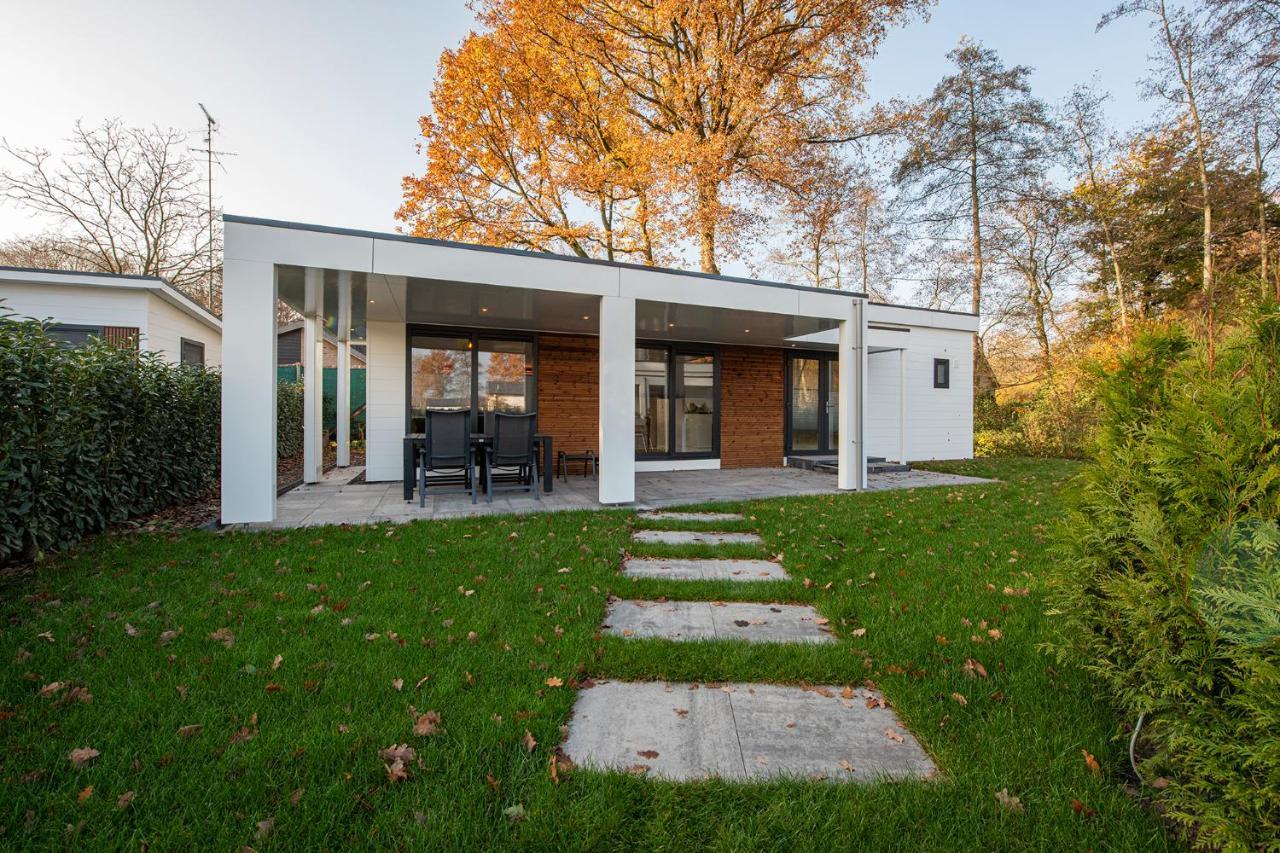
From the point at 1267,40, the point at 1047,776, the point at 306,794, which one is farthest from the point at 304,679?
the point at 1267,40

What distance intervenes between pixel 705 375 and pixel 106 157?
1701 centimetres

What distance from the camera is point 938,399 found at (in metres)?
12.3

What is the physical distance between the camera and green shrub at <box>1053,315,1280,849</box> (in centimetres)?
118

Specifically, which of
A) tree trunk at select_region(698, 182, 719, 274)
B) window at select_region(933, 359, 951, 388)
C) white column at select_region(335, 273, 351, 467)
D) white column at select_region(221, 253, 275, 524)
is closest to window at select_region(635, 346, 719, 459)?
tree trunk at select_region(698, 182, 719, 274)

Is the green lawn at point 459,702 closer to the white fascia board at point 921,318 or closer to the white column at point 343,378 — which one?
Answer: the white column at point 343,378

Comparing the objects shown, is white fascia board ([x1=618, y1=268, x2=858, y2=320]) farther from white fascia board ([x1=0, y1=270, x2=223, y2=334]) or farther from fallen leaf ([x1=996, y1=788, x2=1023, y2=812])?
white fascia board ([x1=0, y1=270, x2=223, y2=334])

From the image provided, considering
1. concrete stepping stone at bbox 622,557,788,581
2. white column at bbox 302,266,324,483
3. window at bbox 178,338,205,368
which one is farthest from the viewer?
window at bbox 178,338,205,368

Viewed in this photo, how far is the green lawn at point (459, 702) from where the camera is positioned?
148 centimetres

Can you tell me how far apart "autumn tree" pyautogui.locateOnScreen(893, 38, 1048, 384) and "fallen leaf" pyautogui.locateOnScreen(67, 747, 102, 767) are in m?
18.6

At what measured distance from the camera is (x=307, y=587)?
3301 mm

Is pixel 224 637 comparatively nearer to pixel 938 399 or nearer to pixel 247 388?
pixel 247 388

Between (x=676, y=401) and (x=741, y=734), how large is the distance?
336 inches

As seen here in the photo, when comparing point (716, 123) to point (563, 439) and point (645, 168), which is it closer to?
point (645, 168)

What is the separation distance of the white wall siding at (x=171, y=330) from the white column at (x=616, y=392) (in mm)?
6167
